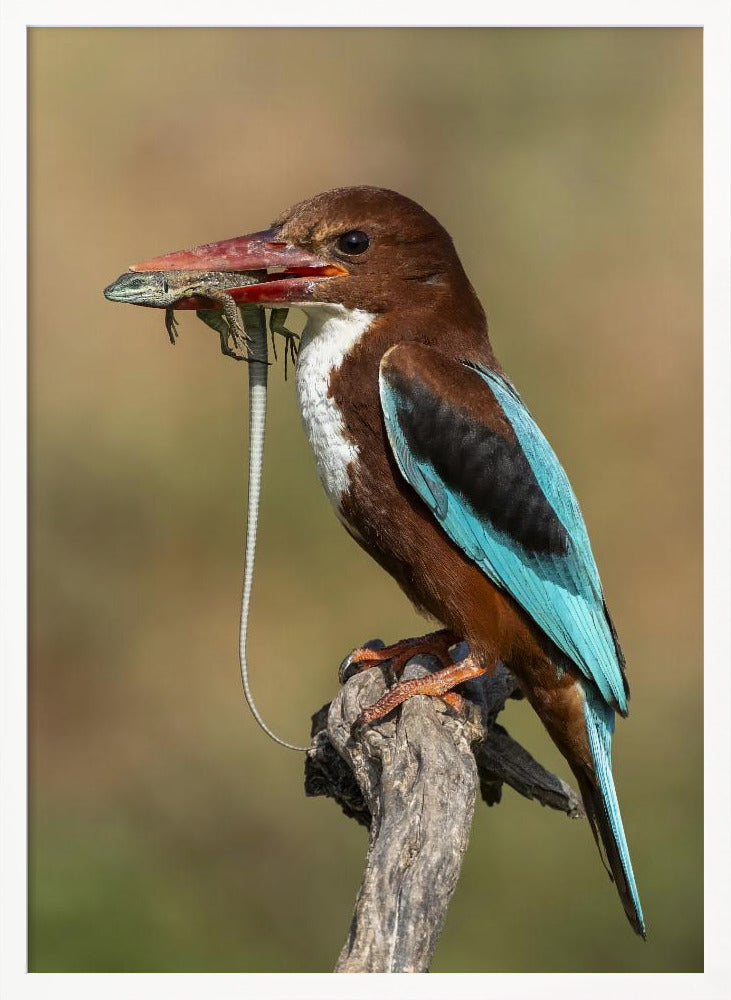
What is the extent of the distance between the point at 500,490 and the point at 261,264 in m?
0.75

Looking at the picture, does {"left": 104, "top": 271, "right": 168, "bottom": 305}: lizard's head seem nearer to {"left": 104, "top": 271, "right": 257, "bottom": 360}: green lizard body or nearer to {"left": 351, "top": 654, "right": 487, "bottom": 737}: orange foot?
{"left": 104, "top": 271, "right": 257, "bottom": 360}: green lizard body

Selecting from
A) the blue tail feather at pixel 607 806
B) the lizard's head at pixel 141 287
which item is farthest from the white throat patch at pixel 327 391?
the blue tail feather at pixel 607 806

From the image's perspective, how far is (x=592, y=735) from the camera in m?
3.12

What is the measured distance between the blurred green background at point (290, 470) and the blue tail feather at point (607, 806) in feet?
1.02

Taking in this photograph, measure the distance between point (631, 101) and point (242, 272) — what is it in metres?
1.80

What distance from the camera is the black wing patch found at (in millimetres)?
2912

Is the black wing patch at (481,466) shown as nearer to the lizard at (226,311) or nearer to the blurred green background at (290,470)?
the lizard at (226,311)

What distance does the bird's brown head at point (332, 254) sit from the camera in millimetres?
2973

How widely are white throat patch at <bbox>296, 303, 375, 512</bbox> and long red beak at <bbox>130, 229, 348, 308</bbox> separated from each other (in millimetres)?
74

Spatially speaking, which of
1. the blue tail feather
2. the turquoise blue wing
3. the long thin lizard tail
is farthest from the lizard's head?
the blue tail feather

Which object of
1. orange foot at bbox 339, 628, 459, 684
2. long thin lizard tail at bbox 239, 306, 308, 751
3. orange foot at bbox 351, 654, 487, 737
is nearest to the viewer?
orange foot at bbox 351, 654, 487, 737

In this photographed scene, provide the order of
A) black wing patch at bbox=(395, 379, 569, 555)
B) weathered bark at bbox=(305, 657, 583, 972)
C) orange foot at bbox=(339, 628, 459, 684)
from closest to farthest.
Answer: weathered bark at bbox=(305, 657, 583, 972), black wing patch at bbox=(395, 379, 569, 555), orange foot at bbox=(339, 628, 459, 684)
